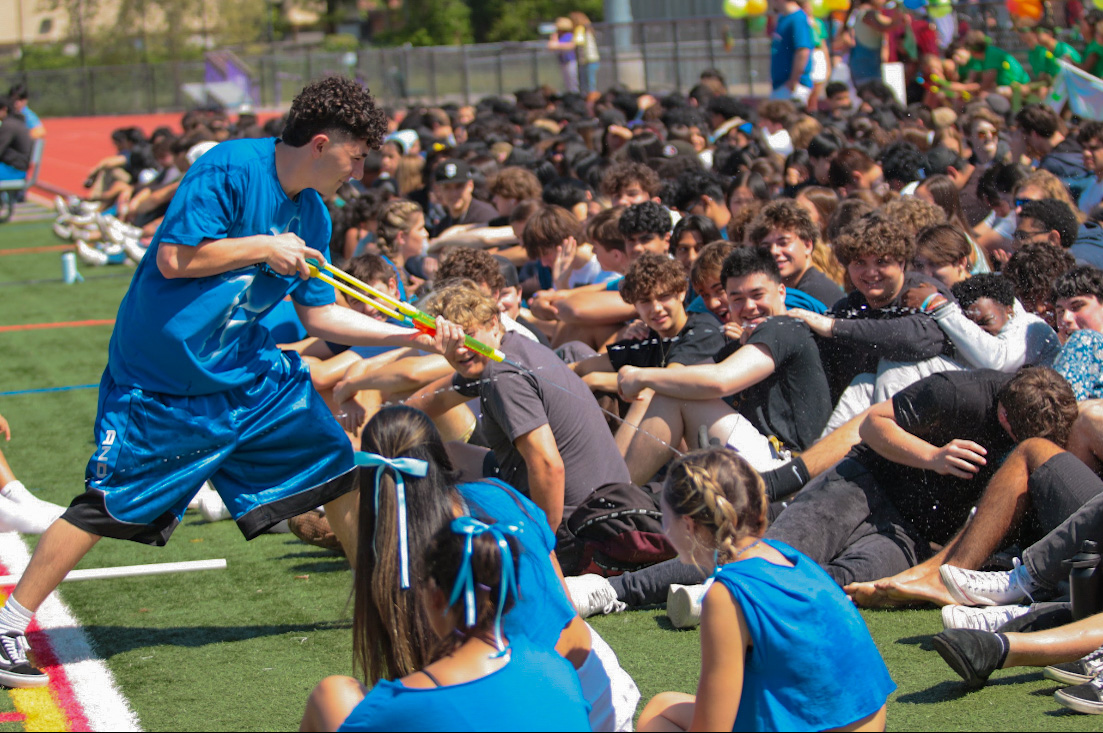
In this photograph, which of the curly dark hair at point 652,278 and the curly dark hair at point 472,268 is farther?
the curly dark hair at point 472,268

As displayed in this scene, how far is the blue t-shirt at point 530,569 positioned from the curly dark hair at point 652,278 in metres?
2.70

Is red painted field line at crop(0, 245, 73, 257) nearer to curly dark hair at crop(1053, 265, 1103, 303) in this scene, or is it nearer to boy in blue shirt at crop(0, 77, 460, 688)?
boy in blue shirt at crop(0, 77, 460, 688)

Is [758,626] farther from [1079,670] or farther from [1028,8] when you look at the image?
[1028,8]

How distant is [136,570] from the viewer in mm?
5008

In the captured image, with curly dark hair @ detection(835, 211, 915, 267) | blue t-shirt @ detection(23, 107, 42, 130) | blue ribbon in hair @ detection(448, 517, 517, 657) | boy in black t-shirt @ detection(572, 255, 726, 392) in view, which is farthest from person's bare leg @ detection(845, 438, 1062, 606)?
blue t-shirt @ detection(23, 107, 42, 130)

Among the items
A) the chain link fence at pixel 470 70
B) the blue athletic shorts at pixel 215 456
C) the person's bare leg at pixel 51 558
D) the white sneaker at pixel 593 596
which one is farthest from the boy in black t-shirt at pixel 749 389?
the chain link fence at pixel 470 70

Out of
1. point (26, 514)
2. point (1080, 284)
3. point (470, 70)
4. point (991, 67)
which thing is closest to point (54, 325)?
point (26, 514)

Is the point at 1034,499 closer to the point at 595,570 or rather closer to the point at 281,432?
the point at 595,570

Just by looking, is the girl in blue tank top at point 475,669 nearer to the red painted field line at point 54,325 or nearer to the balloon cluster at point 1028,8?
the red painted field line at point 54,325

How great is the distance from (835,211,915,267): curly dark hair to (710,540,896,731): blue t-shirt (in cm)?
288

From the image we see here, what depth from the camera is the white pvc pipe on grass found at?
491 centimetres

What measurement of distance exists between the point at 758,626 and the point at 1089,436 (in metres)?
2.21

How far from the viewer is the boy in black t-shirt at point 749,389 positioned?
509cm

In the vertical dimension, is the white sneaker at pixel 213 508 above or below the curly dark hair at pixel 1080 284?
below
